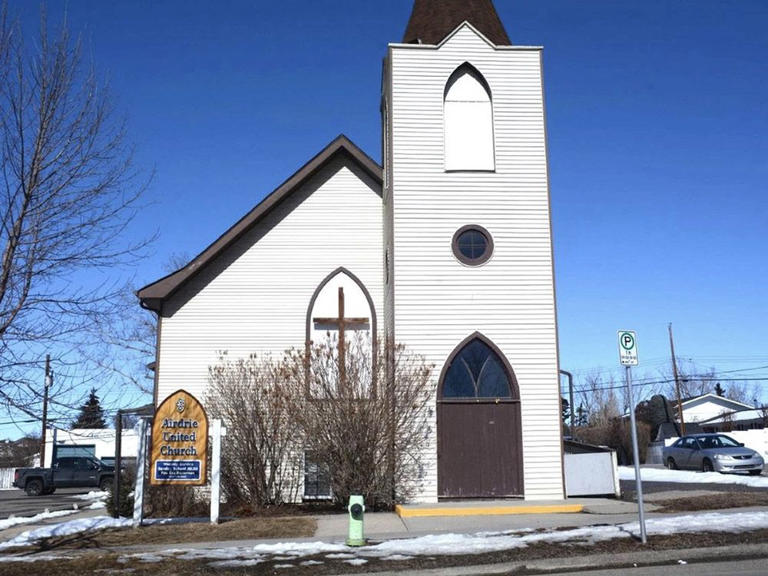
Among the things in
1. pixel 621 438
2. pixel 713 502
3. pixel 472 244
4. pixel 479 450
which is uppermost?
pixel 472 244

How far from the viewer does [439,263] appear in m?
16.7

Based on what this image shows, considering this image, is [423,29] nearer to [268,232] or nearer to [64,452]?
[268,232]

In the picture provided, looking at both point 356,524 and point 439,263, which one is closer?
point 356,524

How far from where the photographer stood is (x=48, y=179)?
34.7 ft

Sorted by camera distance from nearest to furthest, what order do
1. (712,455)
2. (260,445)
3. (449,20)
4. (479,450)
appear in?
(479,450)
(260,445)
(449,20)
(712,455)

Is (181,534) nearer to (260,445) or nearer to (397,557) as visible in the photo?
(260,445)

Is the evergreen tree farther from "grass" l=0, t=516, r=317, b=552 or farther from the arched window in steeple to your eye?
the arched window in steeple

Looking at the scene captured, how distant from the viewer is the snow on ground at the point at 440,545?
9.88 m

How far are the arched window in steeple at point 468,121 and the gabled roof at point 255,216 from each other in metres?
2.78

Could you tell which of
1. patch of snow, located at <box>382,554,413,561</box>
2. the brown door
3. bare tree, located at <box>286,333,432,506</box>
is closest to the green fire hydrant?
patch of snow, located at <box>382,554,413,561</box>

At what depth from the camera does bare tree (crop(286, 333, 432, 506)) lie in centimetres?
1509

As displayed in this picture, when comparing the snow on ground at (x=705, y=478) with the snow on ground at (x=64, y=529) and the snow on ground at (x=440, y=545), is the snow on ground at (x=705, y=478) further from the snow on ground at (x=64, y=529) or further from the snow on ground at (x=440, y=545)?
the snow on ground at (x=64, y=529)

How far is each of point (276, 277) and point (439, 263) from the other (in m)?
4.99

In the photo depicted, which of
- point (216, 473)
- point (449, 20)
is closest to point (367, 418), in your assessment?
point (216, 473)
